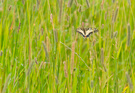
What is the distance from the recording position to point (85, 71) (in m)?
1.61

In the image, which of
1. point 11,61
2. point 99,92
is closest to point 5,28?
point 11,61

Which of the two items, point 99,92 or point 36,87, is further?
point 36,87

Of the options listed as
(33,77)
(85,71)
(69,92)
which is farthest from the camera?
(85,71)

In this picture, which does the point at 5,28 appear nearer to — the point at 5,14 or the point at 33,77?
the point at 5,14

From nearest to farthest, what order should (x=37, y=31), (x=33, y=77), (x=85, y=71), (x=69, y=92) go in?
1. (x=69, y=92)
2. (x=33, y=77)
3. (x=85, y=71)
4. (x=37, y=31)

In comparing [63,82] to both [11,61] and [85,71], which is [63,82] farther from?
[11,61]

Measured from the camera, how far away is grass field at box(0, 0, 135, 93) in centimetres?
130

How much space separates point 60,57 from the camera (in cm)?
136

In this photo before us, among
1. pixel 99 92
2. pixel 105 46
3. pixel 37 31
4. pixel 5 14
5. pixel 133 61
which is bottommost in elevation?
pixel 99 92

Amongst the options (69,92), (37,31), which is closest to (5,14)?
(37,31)

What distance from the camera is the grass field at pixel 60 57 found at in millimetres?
1300

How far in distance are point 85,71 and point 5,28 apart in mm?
691

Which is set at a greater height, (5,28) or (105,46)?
(5,28)

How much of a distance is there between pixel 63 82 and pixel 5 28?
68 cm
